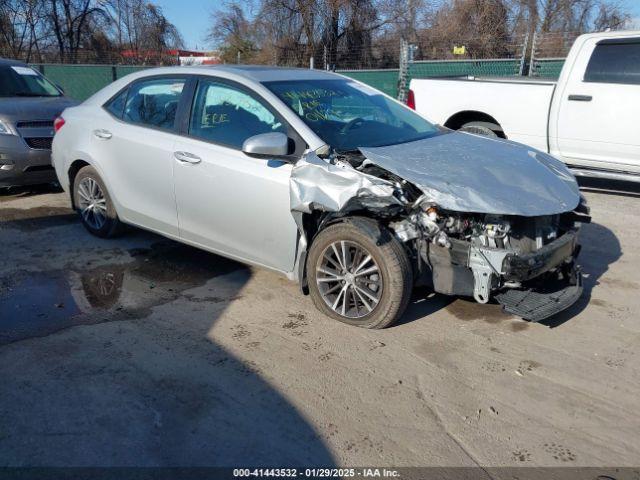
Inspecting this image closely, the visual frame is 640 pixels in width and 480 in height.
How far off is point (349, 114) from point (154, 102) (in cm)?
180

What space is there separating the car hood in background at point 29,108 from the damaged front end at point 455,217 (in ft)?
17.3

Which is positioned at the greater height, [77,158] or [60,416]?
[77,158]

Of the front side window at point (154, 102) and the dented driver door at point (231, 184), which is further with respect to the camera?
the front side window at point (154, 102)

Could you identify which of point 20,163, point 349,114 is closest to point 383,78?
point 20,163

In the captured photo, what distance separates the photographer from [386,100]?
530 centimetres

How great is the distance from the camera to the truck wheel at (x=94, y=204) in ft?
18.4

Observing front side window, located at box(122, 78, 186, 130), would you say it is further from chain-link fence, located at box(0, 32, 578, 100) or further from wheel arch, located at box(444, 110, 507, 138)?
chain-link fence, located at box(0, 32, 578, 100)

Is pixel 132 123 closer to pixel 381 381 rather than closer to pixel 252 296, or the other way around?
pixel 252 296

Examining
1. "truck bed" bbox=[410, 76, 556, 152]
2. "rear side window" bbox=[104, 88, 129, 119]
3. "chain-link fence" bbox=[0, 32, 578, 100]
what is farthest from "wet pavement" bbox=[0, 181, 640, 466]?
"chain-link fence" bbox=[0, 32, 578, 100]

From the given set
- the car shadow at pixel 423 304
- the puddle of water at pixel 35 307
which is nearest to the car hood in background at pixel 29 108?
the puddle of water at pixel 35 307

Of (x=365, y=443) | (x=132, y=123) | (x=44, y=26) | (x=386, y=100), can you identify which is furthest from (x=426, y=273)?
(x=44, y=26)

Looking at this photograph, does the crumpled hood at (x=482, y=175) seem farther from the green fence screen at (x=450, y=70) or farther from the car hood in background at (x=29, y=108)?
the green fence screen at (x=450, y=70)

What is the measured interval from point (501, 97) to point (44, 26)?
2954 centimetres

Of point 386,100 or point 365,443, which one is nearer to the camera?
point 365,443
